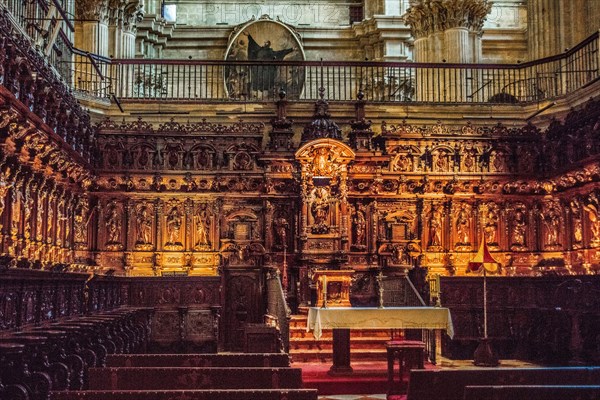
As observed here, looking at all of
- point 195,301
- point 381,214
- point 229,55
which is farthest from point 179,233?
point 229,55

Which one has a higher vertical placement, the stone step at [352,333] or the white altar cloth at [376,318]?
the white altar cloth at [376,318]

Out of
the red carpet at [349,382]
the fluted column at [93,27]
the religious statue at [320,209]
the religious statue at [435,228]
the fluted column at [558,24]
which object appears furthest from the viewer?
the fluted column at [93,27]

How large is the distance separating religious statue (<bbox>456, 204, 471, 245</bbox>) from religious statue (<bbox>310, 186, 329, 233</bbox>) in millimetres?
3021

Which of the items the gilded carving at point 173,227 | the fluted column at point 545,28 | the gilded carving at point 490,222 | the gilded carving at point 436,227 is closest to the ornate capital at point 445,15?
the fluted column at point 545,28

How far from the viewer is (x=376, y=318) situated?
10.7 m

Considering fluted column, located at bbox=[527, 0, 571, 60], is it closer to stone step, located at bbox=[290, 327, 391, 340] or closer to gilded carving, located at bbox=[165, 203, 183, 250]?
stone step, located at bbox=[290, 327, 391, 340]

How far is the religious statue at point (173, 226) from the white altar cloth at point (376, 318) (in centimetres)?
637

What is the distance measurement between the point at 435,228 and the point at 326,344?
4789 mm

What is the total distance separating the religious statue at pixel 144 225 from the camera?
1666 centimetres

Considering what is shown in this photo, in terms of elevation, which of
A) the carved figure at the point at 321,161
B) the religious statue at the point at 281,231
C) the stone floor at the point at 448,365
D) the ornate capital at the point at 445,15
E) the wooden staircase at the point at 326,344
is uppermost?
the ornate capital at the point at 445,15

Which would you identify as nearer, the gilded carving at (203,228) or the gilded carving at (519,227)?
the gilded carving at (203,228)

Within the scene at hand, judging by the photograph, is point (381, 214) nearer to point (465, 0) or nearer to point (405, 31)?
point (465, 0)

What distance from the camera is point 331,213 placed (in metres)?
16.3

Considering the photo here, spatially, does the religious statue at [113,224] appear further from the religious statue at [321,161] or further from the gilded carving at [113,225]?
the religious statue at [321,161]
